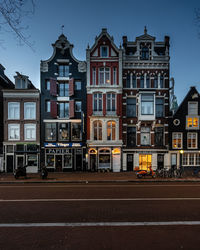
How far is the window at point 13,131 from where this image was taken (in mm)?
21422

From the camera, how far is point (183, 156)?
21531mm

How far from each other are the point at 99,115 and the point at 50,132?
7.15 metres

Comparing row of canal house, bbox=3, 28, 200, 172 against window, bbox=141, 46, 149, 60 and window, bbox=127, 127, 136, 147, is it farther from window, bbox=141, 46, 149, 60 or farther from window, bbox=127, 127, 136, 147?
window, bbox=141, 46, 149, 60

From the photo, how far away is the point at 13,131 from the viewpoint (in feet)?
70.5

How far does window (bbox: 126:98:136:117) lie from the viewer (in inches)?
862

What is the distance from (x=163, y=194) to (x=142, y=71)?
16.7m

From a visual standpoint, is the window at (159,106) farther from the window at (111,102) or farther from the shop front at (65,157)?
the shop front at (65,157)

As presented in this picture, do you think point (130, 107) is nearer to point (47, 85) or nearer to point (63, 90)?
point (63, 90)
